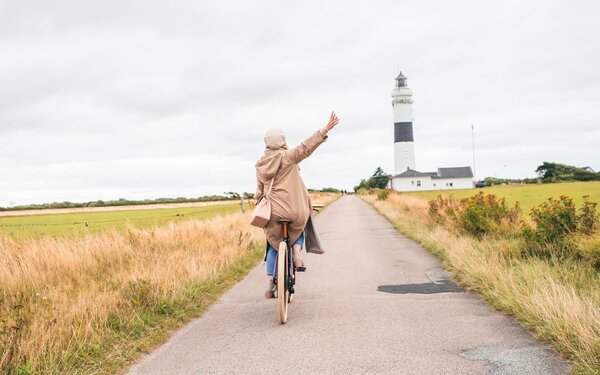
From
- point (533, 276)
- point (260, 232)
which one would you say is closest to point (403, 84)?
point (260, 232)

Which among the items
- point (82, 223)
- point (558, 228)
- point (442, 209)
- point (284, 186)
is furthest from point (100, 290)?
point (82, 223)

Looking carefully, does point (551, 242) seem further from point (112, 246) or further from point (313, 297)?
point (112, 246)

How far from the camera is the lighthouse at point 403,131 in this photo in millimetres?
92688

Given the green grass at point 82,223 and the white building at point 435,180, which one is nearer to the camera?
the green grass at point 82,223

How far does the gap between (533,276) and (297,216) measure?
359 centimetres

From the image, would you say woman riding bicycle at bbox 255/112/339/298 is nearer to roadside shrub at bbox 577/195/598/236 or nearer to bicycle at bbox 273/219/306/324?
bicycle at bbox 273/219/306/324

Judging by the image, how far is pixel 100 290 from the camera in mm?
7527

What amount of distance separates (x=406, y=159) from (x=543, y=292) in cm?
8961

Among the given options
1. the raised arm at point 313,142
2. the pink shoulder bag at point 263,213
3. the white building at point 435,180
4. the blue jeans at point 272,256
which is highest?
the white building at point 435,180

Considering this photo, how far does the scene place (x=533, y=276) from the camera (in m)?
7.16

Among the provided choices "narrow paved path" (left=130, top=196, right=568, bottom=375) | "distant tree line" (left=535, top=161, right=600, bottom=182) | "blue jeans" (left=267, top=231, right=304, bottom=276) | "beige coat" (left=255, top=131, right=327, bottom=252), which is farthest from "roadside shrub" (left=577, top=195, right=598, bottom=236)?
"distant tree line" (left=535, top=161, right=600, bottom=182)

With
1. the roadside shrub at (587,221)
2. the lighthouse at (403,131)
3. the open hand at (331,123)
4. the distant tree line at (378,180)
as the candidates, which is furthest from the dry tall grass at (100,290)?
the distant tree line at (378,180)

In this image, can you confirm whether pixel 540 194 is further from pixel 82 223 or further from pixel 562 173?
pixel 562 173

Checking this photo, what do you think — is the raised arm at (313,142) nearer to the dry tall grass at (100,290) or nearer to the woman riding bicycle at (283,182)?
the woman riding bicycle at (283,182)
